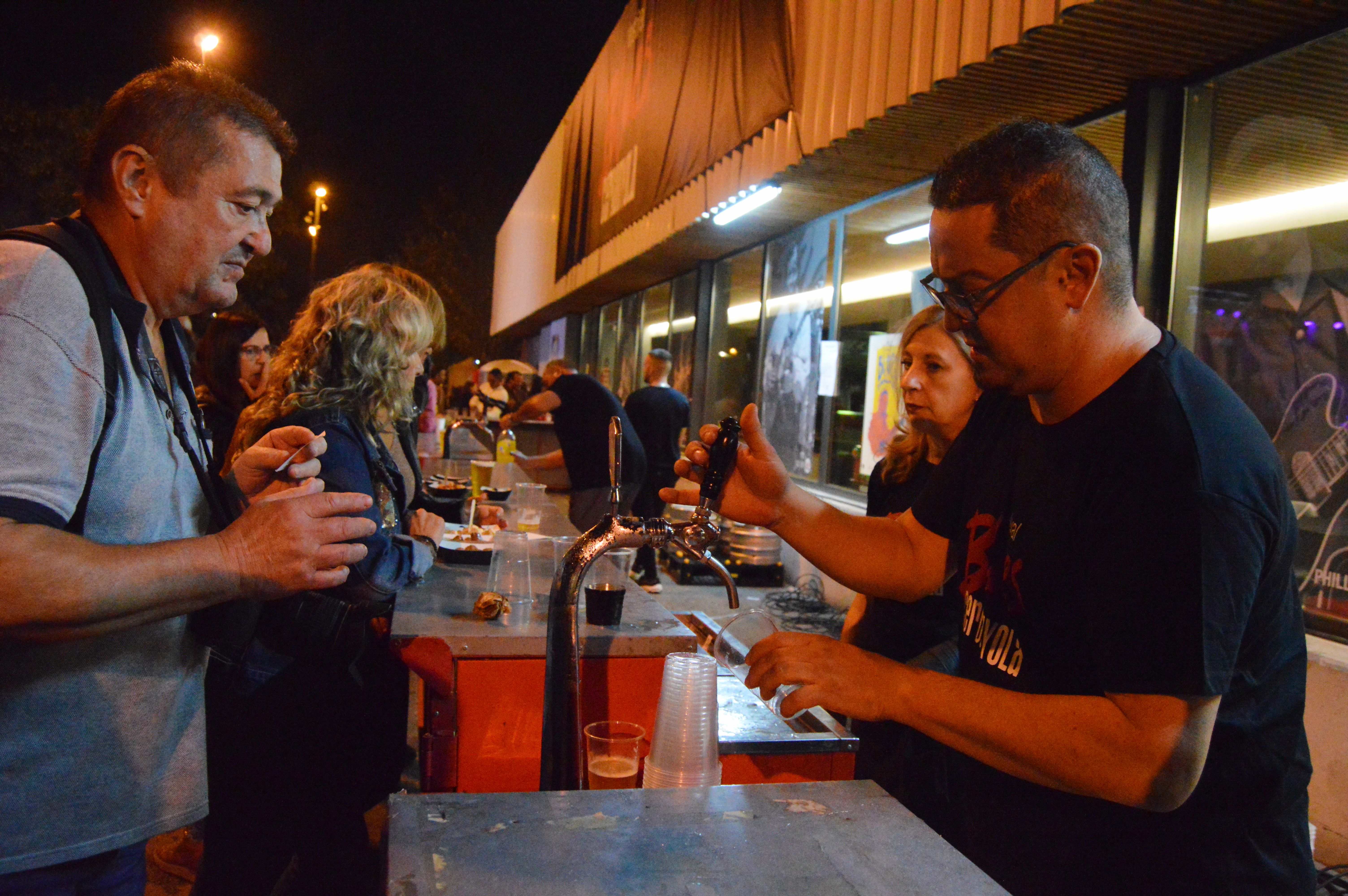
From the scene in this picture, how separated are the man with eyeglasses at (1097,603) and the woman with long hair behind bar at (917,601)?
0.76 m

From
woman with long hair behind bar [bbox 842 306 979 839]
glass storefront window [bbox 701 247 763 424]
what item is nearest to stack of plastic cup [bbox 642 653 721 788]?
woman with long hair behind bar [bbox 842 306 979 839]

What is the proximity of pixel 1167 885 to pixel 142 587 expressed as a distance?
1.70m

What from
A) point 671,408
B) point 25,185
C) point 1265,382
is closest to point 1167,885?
point 1265,382

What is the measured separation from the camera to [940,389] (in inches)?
117

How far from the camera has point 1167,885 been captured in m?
1.33

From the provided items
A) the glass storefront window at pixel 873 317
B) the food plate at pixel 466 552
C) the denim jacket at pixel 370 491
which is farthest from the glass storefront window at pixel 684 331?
the denim jacket at pixel 370 491

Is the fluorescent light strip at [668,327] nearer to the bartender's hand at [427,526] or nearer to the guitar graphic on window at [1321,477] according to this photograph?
the guitar graphic on window at [1321,477]

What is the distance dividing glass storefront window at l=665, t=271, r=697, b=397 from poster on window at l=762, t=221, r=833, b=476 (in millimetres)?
1528

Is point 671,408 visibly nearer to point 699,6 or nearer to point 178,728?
point 699,6

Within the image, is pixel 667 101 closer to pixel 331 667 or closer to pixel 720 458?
pixel 331 667

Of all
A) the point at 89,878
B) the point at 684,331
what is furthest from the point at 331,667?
the point at 684,331

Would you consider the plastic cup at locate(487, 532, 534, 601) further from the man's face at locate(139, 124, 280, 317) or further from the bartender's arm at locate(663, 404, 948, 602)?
the man's face at locate(139, 124, 280, 317)

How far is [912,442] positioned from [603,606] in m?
1.41

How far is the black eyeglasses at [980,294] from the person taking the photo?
1.46m
